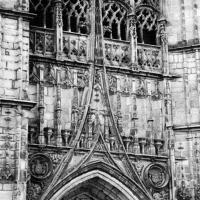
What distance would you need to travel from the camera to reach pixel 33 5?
1528 cm

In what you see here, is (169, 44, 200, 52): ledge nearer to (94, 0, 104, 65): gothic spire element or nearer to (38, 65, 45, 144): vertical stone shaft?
(94, 0, 104, 65): gothic spire element

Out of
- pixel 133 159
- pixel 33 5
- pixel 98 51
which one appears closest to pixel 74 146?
pixel 133 159

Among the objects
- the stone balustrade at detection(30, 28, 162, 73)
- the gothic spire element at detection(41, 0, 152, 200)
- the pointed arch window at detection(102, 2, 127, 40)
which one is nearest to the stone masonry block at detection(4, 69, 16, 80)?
the stone balustrade at detection(30, 28, 162, 73)

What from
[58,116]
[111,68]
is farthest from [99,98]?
[58,116]

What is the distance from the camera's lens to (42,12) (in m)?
15.4

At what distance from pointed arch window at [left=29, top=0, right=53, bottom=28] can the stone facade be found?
3 centimetres

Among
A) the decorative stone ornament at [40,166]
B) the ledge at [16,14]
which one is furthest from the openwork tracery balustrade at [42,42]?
the decorative stone ornament at [40,166]

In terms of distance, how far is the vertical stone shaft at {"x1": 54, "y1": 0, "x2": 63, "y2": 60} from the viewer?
14.9 metres

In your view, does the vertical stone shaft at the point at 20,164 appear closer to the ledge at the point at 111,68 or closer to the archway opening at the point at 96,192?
the archway opening at the point at 96,192

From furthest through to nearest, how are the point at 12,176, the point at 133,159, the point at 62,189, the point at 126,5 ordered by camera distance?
the point at 126,5 < the point at 133,159 < the point at 62,189 < the point at 12,176

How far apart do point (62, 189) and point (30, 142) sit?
1.35m

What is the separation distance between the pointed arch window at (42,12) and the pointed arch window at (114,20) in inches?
59.4

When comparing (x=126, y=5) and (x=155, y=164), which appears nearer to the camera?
(x=155, y=164)

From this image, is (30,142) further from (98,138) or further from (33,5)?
(33,5)
